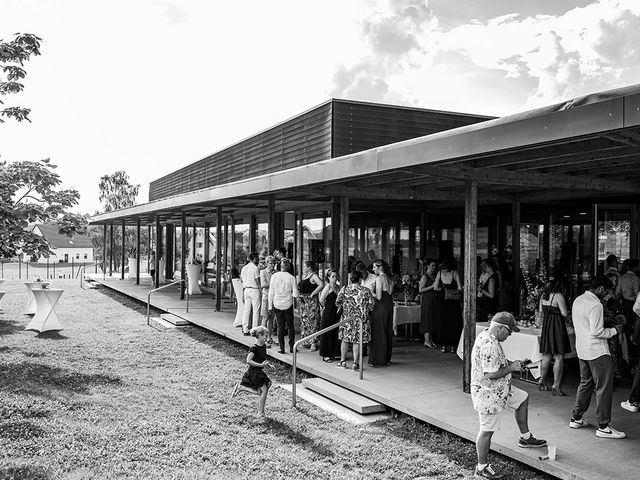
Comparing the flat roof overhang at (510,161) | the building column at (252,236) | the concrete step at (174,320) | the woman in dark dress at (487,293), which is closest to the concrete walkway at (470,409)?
the woman in dark dress at (487,293)

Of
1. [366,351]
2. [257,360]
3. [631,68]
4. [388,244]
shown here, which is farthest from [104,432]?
[631,68]

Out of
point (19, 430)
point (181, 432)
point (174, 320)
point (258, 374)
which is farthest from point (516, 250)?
point (19, 430)

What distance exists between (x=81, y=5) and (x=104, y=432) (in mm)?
6007

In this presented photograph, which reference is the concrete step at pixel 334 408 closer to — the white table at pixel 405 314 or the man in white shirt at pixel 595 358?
the man in white shirt at pixel 595 358

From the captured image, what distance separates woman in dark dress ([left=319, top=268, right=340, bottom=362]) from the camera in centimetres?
884

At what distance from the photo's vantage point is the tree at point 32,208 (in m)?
8.74

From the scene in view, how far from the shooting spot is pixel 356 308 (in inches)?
317

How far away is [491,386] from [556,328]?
7.29ft

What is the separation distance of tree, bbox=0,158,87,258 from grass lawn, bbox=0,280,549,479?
6.18 ft

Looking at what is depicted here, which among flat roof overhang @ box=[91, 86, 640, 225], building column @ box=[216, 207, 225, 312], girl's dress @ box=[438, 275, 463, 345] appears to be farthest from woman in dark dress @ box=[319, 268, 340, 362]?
building column @ box=[216, 207, 225, 312]

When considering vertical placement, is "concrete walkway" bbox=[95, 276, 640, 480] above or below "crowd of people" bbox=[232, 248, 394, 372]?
below

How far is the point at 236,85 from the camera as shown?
782 inches

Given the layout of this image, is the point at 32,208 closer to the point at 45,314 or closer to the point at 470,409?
the point at 45,314

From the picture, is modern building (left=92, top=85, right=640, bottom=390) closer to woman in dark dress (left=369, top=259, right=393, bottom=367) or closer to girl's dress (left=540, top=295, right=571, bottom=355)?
girl's dress (left=540, top=295, right=571, bottom=355)
